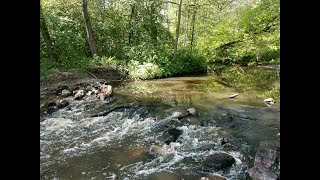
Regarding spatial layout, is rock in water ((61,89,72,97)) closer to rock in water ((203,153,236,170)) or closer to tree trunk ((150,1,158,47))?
rock in water ((203,153,236,170))

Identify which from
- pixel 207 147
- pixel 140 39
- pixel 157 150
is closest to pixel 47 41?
pixel 140 39

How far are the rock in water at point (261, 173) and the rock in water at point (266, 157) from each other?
0.79 ft

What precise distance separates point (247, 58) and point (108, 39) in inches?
515

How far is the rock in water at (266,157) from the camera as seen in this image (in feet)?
19.3

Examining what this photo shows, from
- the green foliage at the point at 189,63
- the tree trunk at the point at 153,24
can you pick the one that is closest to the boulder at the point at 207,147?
the green foliage at the point at 189,63

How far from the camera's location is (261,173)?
5.50m

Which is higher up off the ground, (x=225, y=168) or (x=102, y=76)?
(x=102, y=76)

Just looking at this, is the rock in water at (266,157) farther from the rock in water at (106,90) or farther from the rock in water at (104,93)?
the rock in water at (106,90)

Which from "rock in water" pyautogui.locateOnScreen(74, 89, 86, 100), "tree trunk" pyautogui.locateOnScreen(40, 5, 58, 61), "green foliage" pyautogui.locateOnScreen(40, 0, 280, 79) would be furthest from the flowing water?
"tree trunk" pyautogui.locateOnScreen(40, 5, 58, 61)

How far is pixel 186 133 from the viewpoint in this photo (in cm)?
803

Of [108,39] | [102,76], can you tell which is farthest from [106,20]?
[102,76]

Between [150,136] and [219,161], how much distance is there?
2503 millimetres

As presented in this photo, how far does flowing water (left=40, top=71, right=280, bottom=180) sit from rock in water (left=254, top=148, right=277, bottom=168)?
0.55ft
